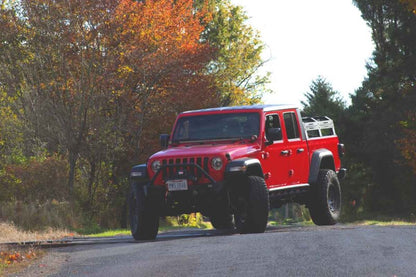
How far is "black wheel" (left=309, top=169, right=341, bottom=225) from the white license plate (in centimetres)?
405

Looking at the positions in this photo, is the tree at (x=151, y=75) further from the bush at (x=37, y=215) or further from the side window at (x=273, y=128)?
the side window at (x=273, y=128)

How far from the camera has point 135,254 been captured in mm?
12648

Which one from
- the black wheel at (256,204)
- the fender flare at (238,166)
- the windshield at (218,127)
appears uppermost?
the windshield at (218,127)

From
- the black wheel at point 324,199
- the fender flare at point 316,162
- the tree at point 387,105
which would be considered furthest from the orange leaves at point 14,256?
the tree at point 387,105

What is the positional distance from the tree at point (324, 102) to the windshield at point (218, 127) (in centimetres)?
3668

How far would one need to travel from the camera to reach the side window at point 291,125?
16.6 m

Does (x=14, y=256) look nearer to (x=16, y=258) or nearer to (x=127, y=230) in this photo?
(x=16, y=258)

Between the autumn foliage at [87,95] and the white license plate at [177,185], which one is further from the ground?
the autumn foliage at [87,95]

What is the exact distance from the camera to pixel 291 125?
55.0 feet

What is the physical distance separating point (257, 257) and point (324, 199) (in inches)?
254

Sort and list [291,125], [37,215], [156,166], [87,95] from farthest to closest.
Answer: [87,95] < [37,215] < [291,125] < [156,166]

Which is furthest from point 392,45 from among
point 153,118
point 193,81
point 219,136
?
point 219,136

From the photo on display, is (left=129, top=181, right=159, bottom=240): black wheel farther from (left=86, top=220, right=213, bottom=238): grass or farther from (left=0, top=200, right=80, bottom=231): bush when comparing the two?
(left=0, top=200, right=80, bottom=231): bush

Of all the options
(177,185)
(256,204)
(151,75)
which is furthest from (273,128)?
(151,75)
